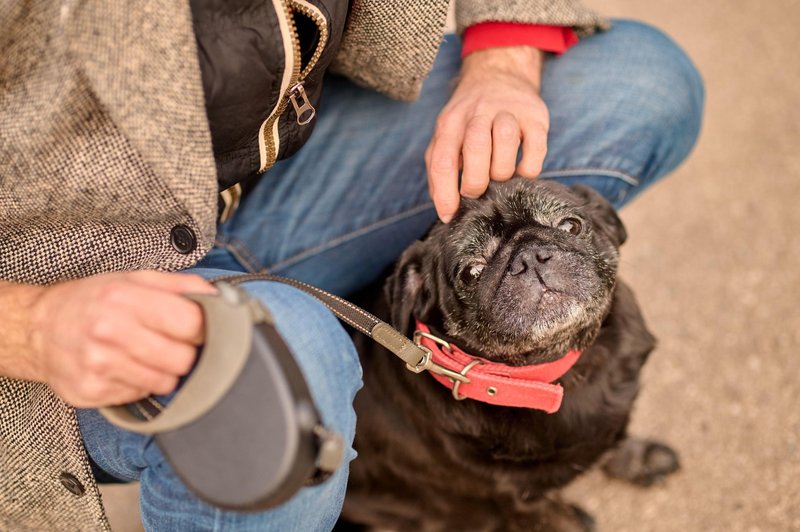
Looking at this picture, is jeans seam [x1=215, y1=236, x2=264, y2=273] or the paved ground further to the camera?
the paved ground

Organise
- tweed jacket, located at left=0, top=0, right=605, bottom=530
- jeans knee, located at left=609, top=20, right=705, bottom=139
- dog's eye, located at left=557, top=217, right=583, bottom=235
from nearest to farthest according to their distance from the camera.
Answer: tweed jacket, located at left=0, top=0, right=605, bottom=530 < dog's eye, located at left=557, top=217, right=583, bottom=235 < jeans knee, located at left=609, top=20, right=705, bottom=139

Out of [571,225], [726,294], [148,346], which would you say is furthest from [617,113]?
[148,346]

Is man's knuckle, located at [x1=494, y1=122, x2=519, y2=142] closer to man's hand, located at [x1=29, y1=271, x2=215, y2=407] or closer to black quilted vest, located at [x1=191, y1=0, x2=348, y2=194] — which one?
black quilted vest, located at [x1=191, y1=0, x2=348, y2=194]

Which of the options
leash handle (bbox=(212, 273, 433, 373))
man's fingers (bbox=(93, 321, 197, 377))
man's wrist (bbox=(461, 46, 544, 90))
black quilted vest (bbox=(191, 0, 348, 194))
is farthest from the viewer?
man's wrist (bbox=(461, 46, 544, 90))

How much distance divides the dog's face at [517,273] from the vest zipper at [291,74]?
532 millimetres

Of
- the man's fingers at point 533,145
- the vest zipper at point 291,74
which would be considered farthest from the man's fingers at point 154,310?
the man's fingers at point 533,145

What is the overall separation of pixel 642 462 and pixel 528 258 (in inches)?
46.1

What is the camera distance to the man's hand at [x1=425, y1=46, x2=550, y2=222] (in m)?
1.74

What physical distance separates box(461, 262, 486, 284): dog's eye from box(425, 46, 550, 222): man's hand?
0.16 meters

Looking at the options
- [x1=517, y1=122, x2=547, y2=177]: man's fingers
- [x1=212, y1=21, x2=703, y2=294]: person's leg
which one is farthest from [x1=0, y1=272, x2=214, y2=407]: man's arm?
[x1=517, y1=122, x2=547, y2=177]: man's fingers

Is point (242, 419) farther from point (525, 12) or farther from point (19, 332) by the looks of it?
point (525, 12)

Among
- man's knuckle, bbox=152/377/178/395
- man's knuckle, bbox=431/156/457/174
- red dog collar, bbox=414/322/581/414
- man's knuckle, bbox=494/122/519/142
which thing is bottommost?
red dog collar, bbox=414/322/581/414

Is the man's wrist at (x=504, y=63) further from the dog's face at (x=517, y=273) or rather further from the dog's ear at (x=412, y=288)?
the dog's ear at (x=412, y=288)

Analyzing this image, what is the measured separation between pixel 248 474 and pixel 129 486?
176cm
